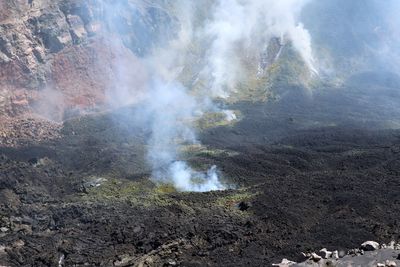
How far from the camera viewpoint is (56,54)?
263ft

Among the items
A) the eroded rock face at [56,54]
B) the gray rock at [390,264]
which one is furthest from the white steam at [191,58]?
the gray rock at [390,264]

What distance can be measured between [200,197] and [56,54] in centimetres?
4646

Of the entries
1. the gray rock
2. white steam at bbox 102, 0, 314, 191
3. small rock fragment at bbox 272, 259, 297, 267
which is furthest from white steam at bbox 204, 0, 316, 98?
the gray rock

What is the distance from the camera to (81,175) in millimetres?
51875

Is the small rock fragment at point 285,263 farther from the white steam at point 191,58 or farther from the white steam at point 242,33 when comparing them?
the white steam at point 242,33

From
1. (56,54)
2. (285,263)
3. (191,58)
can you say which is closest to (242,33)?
(191,58)

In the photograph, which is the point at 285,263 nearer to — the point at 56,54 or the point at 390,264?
the point at 390,264

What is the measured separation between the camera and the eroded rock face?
7231cm

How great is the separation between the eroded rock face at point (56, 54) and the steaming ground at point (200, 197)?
230 inches

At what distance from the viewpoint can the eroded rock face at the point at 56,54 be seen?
72312mm

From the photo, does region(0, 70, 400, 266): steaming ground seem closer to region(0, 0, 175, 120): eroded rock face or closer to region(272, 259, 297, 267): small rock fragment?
region(272, 259, 297, 267): small rock fragment

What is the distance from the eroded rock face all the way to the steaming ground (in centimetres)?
585

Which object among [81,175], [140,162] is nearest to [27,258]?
[81,175]

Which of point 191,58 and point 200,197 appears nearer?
point 200,197
